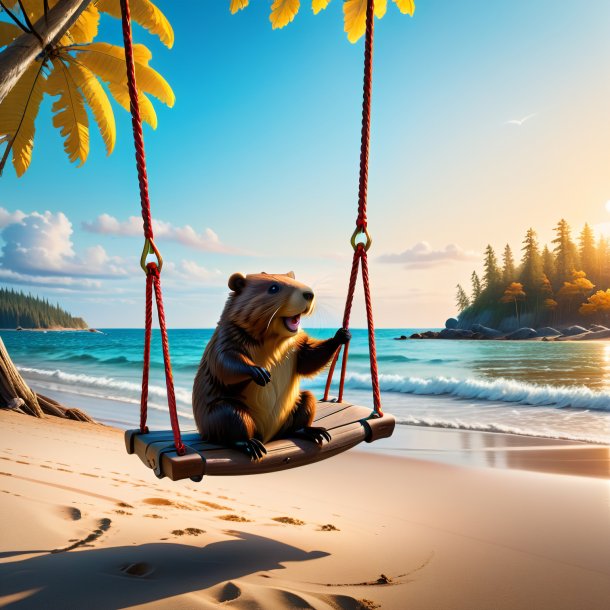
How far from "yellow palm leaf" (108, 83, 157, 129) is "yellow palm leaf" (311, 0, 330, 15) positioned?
2.84 m

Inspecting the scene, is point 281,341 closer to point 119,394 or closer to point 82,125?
point 82,125

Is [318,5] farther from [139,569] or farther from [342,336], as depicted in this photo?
[139,569]

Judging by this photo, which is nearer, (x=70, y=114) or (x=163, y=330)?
(x=163, y=330)

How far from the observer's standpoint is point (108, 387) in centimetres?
Answer: 1706

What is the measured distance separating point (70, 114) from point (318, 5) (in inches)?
151

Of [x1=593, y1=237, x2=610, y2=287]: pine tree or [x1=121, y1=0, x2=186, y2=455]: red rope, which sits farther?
[x1=593, y1=237, x2=610, y2=287]: pine tree

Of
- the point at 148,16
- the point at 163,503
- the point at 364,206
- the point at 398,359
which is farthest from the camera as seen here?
the point at 398,359

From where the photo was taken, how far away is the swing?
7.18 feet

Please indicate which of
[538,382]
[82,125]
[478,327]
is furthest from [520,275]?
[82,125]

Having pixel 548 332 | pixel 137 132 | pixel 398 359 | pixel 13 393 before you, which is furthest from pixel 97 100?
pixel 548 332

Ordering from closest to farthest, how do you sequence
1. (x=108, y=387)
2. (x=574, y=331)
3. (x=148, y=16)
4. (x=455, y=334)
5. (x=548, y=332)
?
1. (x=148, y=16)
2. (x=108, y=387)
3. (x=574, y=331)
4. (x=548, y=332)
5. (x=455, y=334)

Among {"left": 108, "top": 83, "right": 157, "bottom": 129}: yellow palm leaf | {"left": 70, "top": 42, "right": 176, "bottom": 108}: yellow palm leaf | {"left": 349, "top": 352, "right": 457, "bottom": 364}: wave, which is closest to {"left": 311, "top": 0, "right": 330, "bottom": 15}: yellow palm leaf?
{"left": 70, "top": 42, "right": 176, "bottom": 108}: yellow palm leaf

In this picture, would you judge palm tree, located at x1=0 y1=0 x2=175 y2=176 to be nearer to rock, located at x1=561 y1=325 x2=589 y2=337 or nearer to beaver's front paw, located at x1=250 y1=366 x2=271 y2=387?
beaver's front paw, located at x1=250 y1=366 x2=271 y2=387

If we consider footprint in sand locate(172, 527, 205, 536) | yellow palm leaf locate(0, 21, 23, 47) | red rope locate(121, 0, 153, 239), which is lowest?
footprint in sand locate(172, 527, 205, 536)
